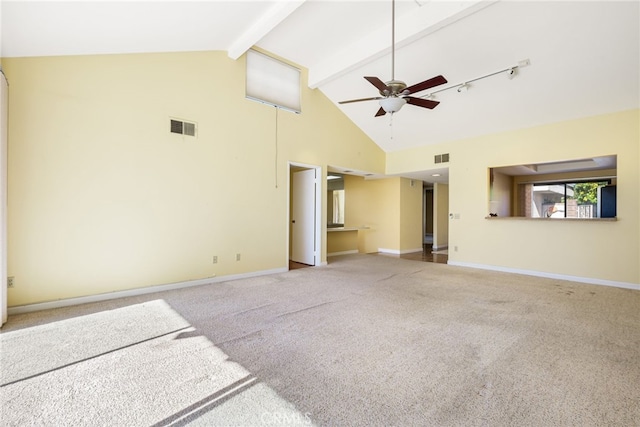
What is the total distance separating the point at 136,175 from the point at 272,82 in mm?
2980

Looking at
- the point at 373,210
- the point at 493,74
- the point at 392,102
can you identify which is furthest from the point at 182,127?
the point at 373,210

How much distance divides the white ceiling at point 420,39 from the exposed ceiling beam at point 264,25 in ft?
0.05

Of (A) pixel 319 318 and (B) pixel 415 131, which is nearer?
(A) pixel 319 318

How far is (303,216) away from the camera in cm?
662

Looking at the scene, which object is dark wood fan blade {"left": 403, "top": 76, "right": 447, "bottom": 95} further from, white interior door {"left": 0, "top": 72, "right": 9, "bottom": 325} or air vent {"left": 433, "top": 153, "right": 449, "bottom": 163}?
white interior door {"left": 0, "top": 72, "right": 9, "bottom": 325}

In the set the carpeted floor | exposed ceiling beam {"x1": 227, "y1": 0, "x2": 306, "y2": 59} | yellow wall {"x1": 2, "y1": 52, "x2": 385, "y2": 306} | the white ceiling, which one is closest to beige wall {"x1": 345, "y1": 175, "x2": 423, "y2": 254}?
the white ceiling

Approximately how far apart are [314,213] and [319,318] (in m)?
3.41

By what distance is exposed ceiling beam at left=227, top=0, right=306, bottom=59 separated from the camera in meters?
3.61

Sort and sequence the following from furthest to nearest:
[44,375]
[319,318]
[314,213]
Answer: [314,213] < [319,318] < [44,375]

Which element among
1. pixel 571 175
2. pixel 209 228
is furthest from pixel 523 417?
pixel 571 175

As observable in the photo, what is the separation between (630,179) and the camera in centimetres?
458

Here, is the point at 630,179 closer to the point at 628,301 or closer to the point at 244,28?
the point at 628,301

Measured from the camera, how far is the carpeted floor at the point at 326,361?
1.68 m

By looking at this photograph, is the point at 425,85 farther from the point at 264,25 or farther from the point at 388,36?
the point at 264,25
